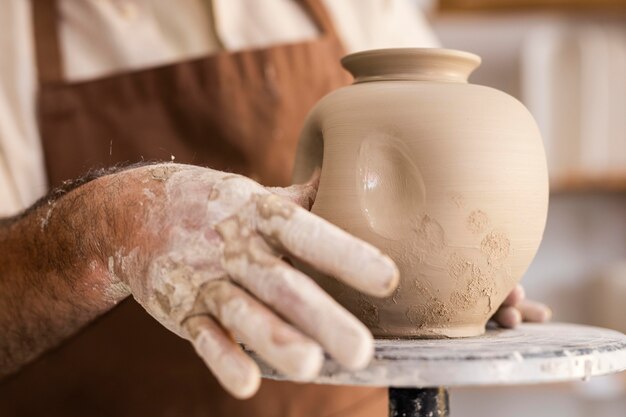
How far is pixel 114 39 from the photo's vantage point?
43.6 inches

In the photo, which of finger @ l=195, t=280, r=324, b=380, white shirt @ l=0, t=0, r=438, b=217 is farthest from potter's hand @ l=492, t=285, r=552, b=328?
white shirt @ l=0, t=0, r=438, b=217

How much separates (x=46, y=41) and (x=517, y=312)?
74 centimetres

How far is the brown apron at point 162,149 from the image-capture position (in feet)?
3.25

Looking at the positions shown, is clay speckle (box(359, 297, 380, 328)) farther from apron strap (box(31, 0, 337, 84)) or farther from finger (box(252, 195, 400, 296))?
apron strap (box(31, 0, 337, 84))

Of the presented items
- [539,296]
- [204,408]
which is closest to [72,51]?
[204,408]

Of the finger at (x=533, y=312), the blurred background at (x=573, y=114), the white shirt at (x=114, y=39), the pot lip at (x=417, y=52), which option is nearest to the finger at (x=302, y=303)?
the pot lip at (x=417, y=52)

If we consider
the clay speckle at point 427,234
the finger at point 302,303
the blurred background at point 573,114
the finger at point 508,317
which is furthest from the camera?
the blurred background at point 573,114

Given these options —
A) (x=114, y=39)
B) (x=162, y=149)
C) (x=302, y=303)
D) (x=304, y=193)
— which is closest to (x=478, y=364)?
(x=302, y=303)

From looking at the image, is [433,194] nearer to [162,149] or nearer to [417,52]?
[417,52]

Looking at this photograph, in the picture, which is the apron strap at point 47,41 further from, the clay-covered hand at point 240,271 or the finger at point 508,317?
the finger at point 508,317

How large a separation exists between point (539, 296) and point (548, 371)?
5.42 ft

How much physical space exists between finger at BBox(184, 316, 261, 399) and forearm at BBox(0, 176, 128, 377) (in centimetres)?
17

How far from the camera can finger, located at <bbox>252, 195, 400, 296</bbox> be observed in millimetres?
520

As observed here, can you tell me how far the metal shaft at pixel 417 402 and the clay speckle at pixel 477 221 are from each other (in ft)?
0.49
